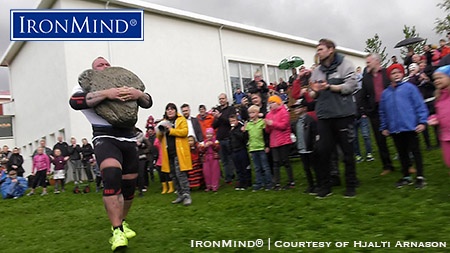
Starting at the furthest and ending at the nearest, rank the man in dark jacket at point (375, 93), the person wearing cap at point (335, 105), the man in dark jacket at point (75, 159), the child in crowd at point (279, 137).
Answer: the man in dark jacket at point (75, 159) → the child in crowd at point (279, 137) → the man in dark jacket at point (375, 93) → the person wearing cap at point (335, 105)

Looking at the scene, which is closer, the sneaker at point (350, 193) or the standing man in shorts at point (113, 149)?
the standing man in shorts at point (113, 149)

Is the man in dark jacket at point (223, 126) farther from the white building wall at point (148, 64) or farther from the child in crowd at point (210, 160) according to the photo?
the white building wall at point (148, 64)

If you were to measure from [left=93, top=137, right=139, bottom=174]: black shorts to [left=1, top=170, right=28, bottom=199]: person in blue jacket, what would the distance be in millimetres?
10773

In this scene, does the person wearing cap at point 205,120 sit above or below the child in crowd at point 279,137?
above

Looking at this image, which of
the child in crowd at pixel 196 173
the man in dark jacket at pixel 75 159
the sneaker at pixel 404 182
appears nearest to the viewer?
the sneaker at pixel 404 182

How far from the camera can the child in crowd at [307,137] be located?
6.52 meters

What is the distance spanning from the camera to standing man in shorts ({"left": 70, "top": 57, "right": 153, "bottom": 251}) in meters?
3.98

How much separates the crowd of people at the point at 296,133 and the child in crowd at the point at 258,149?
20mm

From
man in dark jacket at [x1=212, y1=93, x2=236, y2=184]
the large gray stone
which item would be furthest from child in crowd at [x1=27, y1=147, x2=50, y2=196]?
the large gray stone

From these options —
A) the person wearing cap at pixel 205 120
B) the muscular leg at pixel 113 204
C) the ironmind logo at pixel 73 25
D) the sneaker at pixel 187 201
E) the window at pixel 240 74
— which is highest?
the window at pixel 240 74

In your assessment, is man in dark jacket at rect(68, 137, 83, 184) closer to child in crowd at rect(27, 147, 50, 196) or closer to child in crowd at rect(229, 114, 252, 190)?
child in crowd at rect(27, 147, 50, 196)

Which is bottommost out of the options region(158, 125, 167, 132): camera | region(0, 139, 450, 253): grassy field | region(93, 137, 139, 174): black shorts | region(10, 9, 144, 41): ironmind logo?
region(0, 139, 450, 253): grassy field

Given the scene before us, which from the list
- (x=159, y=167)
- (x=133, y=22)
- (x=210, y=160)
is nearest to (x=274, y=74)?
(x=159, y=167)

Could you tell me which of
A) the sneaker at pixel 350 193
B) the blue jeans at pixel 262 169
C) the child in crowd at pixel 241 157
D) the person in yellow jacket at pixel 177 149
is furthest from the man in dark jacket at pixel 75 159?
the sneaker at pixel 350 193
